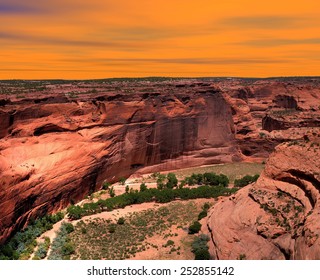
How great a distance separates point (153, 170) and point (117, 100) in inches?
443

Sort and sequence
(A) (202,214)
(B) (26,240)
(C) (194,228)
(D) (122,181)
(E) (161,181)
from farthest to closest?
1. (D) (122,181)
2. (E) (161,181)
3. (A) (202,214)
4. (C) (194,228)
5. (B) (26,240)

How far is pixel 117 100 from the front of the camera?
4962cm

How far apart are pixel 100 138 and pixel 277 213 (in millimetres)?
25358

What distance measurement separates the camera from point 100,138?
45562 mm

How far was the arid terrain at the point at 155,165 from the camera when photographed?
2709 centimetres

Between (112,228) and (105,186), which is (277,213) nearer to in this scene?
(112,228)

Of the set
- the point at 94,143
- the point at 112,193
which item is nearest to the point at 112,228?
the point at 112,193

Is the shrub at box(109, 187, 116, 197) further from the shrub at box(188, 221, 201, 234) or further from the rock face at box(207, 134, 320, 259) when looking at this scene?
the rock face at box(207, 134, 320, 259)

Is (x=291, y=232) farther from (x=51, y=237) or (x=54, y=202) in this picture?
(x=54, y=202)

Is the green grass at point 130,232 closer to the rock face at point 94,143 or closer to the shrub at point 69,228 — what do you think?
the shrub at point 69,228

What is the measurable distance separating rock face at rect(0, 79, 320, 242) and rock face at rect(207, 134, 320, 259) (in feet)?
55.5

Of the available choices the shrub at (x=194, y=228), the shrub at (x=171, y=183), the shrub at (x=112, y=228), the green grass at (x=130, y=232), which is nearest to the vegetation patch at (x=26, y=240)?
the green grass at (x=130, y=232)

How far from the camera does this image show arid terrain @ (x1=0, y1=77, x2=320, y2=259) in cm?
2709

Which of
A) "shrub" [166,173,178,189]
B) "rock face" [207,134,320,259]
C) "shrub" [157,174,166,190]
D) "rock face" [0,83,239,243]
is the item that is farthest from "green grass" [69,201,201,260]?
"rock face" [0,83,239,243]
